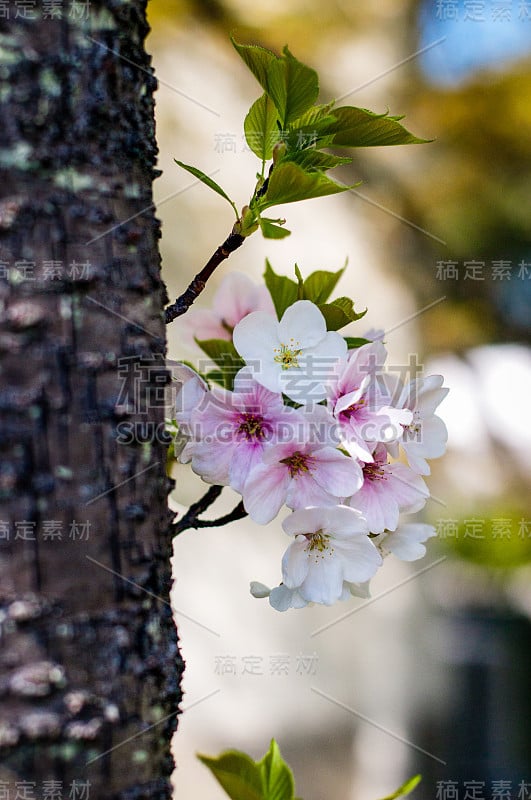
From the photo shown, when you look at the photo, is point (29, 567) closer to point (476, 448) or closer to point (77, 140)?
point (77, 140)

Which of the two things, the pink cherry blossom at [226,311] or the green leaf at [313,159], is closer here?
the green leaf at [313,159]

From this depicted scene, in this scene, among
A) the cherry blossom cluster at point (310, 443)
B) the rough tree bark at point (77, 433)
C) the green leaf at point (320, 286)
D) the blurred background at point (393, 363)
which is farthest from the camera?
the blurred background at point (393, 363)

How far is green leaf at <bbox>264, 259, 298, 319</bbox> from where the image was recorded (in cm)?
59

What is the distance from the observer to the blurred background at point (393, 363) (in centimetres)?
211

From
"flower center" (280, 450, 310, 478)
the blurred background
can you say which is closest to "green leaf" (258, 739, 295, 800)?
"flower center" (280, 450, 310, 478)

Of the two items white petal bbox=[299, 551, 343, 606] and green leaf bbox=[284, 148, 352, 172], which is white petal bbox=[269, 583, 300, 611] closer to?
white petal bbox=[299, 551, 343, 606]

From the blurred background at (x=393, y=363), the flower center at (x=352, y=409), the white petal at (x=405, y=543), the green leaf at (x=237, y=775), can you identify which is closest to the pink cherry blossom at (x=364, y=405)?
the flower center at (x=352, y=409)

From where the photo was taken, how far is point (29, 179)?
0.37 metres

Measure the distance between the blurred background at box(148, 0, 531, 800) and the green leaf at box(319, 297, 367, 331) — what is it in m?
1.53

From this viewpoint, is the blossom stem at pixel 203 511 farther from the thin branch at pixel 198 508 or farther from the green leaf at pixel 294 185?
the green leaf at pixel 294 185

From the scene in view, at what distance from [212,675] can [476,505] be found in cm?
111

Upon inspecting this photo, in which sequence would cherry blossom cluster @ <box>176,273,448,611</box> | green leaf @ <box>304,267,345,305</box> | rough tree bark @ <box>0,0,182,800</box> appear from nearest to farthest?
rough tree bark @ <box>0,0,182,800</box>, cherry blossom cluster @ <box>176,273,448,611</box>, green leaf @ <box>304,267,345,305</box>

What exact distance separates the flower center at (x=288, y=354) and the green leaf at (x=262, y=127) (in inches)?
5.8

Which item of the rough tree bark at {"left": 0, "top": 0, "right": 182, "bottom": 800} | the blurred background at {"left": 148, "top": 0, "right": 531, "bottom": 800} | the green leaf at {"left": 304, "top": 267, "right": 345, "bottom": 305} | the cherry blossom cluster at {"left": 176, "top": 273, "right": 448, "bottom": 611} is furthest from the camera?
the blurred background at {"left": 148, "top": 0, "right": 531, "bottom": 800}
